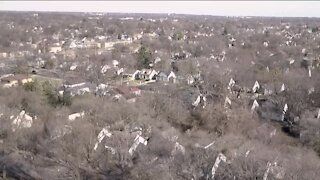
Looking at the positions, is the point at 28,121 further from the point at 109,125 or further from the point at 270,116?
the point at 270,116

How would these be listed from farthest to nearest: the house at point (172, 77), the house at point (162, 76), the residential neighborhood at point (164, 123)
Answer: the house at point (162, 76) < the house at point (172, 77) < the residential neighborhood at point (164, 123)

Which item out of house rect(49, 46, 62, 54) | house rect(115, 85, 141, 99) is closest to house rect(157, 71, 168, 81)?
house rect(115, 85, 141, 99)

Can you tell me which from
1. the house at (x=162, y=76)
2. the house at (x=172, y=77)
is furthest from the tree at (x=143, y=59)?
the house at (x=172, y=77)

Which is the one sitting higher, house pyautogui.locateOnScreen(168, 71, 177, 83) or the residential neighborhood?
the residential neighborhood

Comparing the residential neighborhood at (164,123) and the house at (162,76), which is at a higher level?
the residential neighborhood at (164,123)

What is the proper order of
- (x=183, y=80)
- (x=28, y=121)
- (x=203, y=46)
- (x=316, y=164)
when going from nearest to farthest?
(x=316, y=164) → (x=28, y=121) → (x=183, y=80) → (x=203, y=46)

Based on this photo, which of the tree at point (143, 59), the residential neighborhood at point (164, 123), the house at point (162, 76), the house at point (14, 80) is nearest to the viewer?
the residential neighborhood at point (164, 123)

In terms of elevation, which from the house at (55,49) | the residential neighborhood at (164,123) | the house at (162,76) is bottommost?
the house at (55,49)

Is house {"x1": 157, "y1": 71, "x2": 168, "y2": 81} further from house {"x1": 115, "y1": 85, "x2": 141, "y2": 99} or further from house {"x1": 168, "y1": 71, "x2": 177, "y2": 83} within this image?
house {"x1": 115, "y1": 85, "x2": 141, "y2": 99}

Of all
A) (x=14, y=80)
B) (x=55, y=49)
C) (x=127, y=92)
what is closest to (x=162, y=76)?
(x=127, y=92)

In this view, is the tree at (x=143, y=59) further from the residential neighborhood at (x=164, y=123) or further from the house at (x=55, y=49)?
the house at (x=55, y=49)

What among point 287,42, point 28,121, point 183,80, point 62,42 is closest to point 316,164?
point 28,121
